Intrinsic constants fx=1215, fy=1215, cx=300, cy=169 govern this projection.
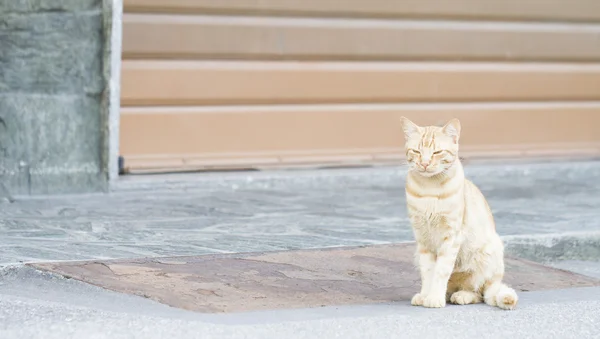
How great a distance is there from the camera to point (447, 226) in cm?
556

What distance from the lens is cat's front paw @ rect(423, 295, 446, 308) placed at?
5.62 meters

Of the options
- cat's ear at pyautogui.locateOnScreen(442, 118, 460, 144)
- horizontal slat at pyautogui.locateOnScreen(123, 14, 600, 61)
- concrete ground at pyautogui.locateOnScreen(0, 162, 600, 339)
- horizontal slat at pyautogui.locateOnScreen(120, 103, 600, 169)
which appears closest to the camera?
concrete ground at pyautogui.locateOnScreen(0, 162, 600, 339)

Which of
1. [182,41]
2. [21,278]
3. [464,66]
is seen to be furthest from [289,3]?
[21,278]

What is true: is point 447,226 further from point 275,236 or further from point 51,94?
point 51,94

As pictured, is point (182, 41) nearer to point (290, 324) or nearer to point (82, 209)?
point (82, 209)

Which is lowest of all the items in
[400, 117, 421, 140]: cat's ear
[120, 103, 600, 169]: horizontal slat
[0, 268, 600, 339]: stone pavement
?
[0, 268, 600, 339]: stone pavement

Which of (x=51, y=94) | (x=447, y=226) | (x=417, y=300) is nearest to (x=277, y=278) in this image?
(x=417, y=300)

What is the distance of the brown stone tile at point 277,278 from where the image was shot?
582 cm

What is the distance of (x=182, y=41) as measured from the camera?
9.05 metres

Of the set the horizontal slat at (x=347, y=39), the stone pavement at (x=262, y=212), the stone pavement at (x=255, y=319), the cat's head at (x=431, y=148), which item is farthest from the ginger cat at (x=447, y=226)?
the horizontal slat at (x=347, y=39)

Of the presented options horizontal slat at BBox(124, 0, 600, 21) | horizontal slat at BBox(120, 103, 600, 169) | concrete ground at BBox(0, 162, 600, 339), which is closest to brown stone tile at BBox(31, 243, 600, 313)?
concrete ground at BBox(0, 162, 600, 339)

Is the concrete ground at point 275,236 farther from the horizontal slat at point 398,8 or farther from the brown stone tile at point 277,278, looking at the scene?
the horizontal slat at point 398,8

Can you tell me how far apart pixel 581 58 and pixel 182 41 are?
3682mm

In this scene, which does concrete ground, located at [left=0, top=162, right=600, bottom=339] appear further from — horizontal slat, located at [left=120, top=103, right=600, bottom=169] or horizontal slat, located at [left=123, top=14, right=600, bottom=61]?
horizontal slat, located at [left=123, top=14, right=600, bottom=61]
